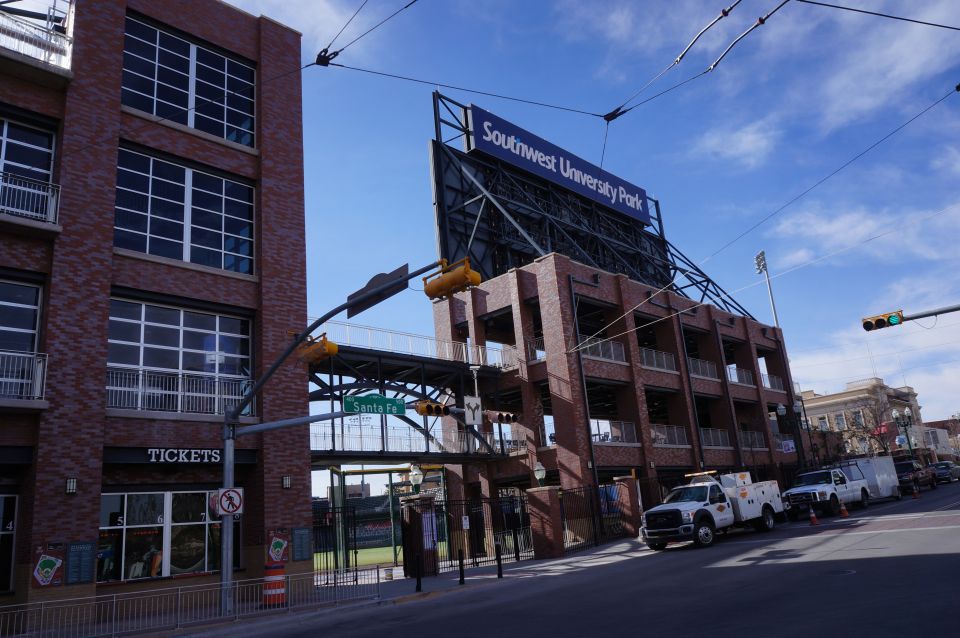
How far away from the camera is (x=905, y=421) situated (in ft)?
213

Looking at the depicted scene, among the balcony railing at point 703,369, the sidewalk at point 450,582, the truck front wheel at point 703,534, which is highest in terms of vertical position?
the balcony railing at point 703,369

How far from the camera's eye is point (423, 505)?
78.1ft

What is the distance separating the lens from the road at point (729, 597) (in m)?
9.45

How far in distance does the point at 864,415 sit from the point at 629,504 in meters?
54.9

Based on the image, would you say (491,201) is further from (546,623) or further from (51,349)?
(546,623)

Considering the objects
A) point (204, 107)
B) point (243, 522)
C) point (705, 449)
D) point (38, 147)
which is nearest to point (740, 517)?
point (705, 449)

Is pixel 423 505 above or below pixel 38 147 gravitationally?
below

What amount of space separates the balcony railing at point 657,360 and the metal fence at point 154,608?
70.2 feet

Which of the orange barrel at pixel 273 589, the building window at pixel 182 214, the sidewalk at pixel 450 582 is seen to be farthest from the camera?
the building window at pixel 182 214

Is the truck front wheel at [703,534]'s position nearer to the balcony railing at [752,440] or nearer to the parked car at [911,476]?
the balcony railing at [752,440]

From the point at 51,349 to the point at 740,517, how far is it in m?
21.7

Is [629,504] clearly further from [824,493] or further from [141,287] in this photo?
[141,287]

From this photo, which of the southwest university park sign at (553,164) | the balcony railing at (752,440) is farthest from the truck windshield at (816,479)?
the southwest university park sign at (553,164)

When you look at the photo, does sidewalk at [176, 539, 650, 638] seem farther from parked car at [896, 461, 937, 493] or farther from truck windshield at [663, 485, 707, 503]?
parked car at [896, 461, 937, 493]
